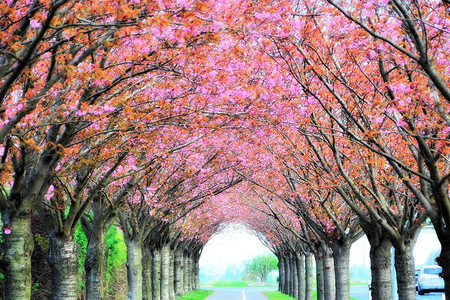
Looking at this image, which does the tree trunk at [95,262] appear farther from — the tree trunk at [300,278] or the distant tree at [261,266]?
the distant tree at [261,266]

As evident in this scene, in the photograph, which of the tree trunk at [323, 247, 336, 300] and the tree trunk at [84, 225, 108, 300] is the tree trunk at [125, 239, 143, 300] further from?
the tree trunk at [323, 247, 336, 300]

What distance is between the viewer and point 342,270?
1764cm

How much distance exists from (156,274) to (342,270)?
1129 cm

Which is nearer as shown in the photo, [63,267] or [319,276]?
[63,267]

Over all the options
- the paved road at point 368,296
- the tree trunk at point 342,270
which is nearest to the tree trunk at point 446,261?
the tree trunk at point 342,270

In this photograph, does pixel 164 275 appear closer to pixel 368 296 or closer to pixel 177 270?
pixel 177 270

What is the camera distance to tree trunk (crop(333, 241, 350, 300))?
17453 mm

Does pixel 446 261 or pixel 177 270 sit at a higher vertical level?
pixel 446 261

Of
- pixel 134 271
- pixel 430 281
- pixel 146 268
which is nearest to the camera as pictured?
pixel 134 271

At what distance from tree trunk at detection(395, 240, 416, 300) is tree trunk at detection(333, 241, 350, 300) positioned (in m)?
5.40

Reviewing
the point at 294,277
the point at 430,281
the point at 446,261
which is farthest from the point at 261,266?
the point at 446,261

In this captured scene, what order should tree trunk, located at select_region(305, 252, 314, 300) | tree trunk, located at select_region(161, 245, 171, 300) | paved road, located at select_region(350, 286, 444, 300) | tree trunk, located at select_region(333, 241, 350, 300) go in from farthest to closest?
paved road, located at select_region(350, 286, 444, 300)
tree trunk, located at select_region(305, 252, 314, 300)
tree trunk, located at select_region(161, 245, 171, 300)
tree trunk, located at select_region(333, 241, 350, 300)

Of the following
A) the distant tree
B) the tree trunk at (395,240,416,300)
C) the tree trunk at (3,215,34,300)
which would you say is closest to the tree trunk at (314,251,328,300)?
the tree trunk at (395,240,416,300)

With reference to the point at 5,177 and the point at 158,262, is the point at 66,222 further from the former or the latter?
the point at 158,262
